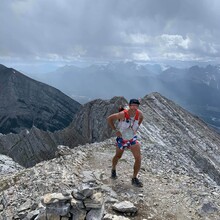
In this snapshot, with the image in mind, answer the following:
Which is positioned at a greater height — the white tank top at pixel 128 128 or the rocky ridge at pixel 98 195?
the white tank top at pixel 128 128

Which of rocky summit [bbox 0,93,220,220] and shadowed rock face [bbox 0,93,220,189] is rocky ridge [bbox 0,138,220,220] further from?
shadowed rock face [bbox 0,93,220,189]

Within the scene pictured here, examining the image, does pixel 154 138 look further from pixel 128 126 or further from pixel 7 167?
pixel 128 126

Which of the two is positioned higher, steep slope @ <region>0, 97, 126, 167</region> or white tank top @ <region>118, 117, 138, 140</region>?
white tank top @ <region>118, 117, 138, 140</region>

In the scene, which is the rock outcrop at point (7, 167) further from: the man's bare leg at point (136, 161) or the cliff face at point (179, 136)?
the man's bare leg at point (136, 161)

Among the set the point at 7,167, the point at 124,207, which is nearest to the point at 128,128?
the point at 124,207

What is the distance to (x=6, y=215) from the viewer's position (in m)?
16.0

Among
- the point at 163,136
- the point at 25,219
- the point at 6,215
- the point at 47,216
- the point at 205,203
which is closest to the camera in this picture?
the point at 47,216

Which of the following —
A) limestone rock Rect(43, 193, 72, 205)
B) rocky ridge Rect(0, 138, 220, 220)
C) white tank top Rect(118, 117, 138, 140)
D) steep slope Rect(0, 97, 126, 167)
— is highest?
white tank top Rect(118, 117, 138, 140)

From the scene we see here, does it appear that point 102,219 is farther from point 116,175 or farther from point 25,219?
point 116,175

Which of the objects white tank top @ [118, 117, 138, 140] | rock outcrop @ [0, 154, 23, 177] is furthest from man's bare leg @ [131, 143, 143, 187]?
rock outcrop @ [0, 154, 23, 177]

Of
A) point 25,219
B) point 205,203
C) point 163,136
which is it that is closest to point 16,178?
point 25,219

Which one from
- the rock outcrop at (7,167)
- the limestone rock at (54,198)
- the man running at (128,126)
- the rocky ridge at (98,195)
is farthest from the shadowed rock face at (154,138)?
Answer: the rock outcrop at (7,167)

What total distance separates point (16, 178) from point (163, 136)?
2833 centimetres

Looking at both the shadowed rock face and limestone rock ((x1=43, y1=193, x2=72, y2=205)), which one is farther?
the shadowed rock face
